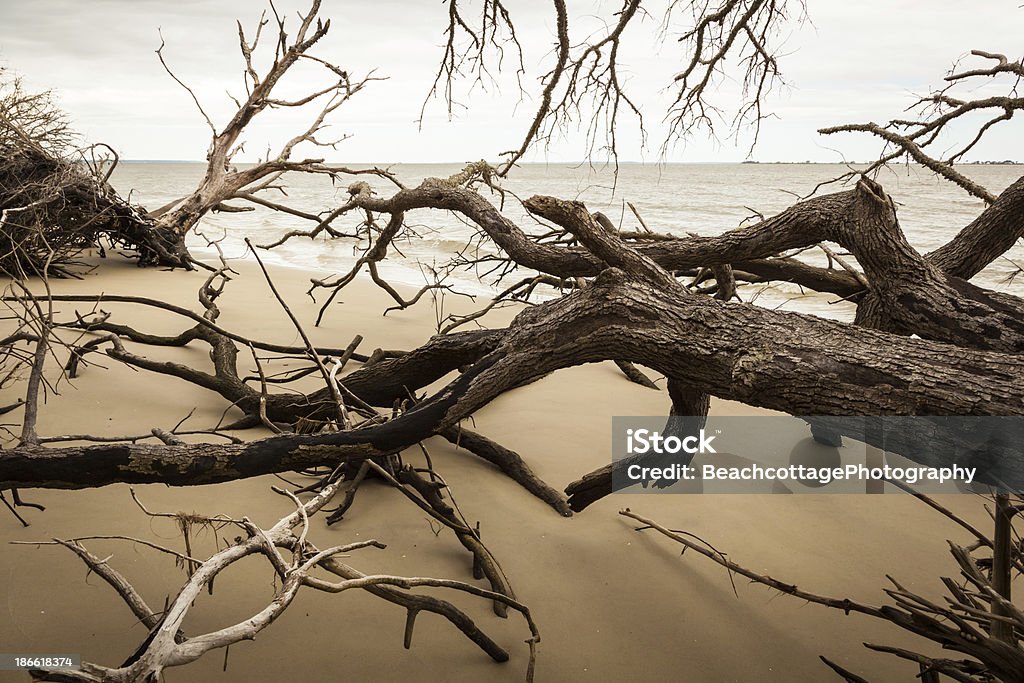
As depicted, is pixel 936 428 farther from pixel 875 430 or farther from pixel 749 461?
pixel 749 461

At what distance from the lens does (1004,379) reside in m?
1.95

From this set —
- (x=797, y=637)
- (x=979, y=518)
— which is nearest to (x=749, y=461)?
(x=979, y=518)

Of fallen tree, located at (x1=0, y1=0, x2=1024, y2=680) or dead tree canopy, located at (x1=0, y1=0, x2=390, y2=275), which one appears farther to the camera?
dead tree canopy, located at (x1=0, y1=0, x2=390, y2=275)

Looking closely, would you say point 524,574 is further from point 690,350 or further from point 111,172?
point 111,172

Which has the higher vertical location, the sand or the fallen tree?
the fallen tree

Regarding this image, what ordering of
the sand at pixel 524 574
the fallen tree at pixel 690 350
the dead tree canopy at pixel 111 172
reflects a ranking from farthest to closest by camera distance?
the dead tree canopy at pixel 111 172 → the sand at pixel 524 574 → the fallen tree at pixel 690 350

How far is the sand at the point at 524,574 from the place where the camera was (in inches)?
97.1

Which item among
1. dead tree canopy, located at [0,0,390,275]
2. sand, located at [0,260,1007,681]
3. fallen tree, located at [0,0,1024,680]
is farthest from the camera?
dead tree canopy, located at [0,0,390,275]

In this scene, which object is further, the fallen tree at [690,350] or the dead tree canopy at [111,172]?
the dead tree canopy at [111,172]

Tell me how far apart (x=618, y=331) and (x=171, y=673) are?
1800 millimetres

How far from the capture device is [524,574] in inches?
119

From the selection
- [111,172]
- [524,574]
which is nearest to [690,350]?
[524,574]

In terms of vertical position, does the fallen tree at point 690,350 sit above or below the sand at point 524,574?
above

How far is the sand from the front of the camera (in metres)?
2.47
